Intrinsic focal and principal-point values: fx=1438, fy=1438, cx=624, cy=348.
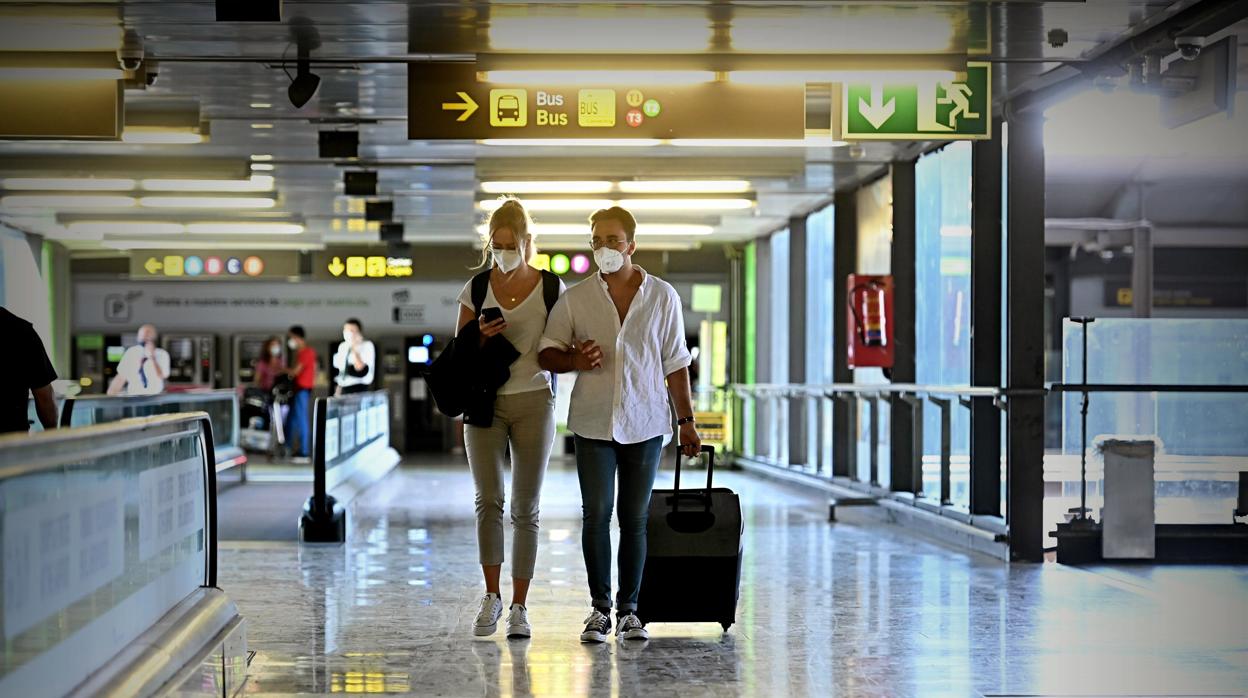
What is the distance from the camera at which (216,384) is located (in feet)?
71.8

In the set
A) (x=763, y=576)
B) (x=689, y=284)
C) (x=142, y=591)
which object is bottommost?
(x=763, y=576)

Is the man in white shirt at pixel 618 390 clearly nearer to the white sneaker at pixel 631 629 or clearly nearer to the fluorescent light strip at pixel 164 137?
the white sneaker at pixel 631 629

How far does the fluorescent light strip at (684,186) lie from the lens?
12.3m

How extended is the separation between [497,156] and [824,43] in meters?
4.48

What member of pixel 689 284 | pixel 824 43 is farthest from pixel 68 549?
pixel 689 284

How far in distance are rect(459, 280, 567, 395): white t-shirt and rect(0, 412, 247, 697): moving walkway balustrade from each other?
4.15ft

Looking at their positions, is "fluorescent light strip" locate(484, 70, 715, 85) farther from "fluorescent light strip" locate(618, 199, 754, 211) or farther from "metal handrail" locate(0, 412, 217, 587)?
"fluorescent light strip" locate(618, 199, 754, 211)

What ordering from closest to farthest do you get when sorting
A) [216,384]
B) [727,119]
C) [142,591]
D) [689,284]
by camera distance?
[142,591] → [727,119] → [689,284] → [216,384]

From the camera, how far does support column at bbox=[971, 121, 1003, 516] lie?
957cm

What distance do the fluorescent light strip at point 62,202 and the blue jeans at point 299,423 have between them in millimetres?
4494

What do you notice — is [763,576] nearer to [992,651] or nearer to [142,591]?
[992,651]

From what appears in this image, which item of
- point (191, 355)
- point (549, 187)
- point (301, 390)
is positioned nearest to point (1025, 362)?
point (549, 187)

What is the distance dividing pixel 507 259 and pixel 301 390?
1351 centimetres

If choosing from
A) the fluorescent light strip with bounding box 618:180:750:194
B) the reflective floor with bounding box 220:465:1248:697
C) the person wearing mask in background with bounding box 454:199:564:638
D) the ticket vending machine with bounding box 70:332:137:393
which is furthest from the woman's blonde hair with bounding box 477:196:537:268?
the ticket vending machine with bounding box 70:332:137:393
